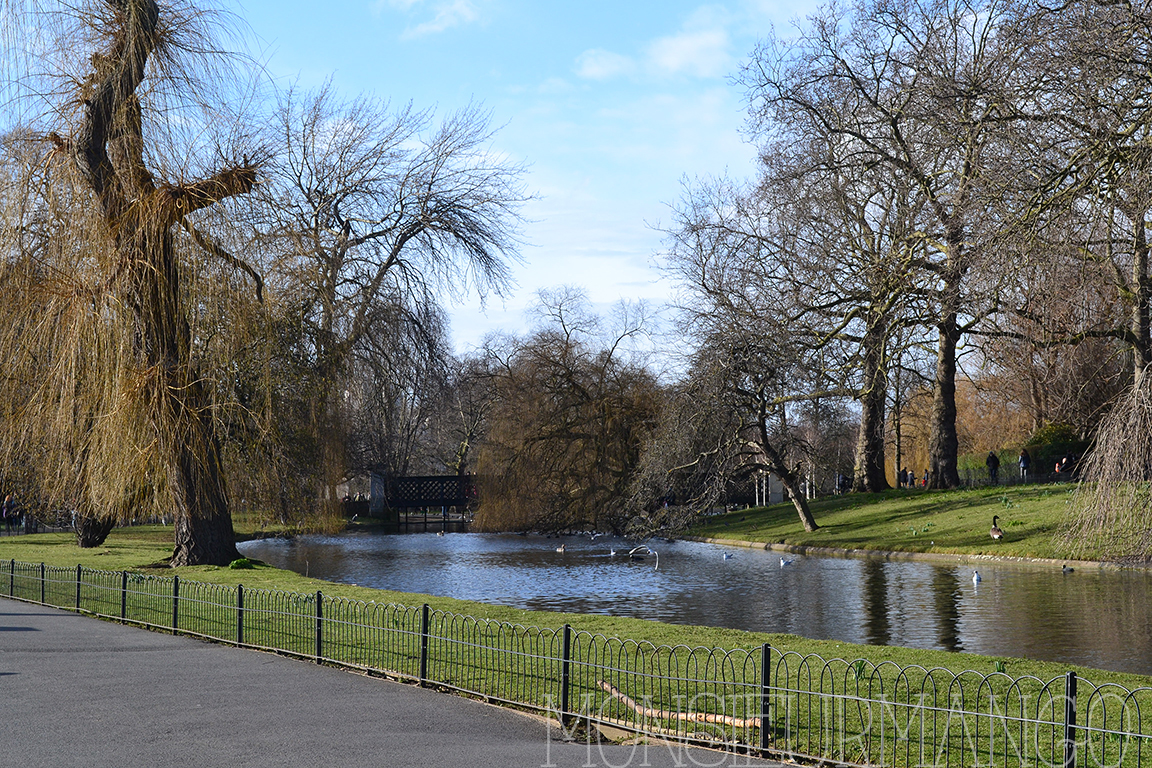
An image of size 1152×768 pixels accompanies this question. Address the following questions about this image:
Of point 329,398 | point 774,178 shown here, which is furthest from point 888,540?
point 329,398

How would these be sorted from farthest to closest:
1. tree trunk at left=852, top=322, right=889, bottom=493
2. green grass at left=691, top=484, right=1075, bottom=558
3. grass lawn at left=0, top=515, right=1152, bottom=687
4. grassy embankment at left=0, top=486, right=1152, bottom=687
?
1. tree trunk at left=852, top=322, right=889, bottom=493
2. green grass at left=691, top=484, right=1075, bottom=558
3. grassy embankment at left=0, top=486, right=1152, bottom=687
4. grass lawn at left=0, top=515, right=1152, bottom=687

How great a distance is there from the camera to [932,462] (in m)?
38.3

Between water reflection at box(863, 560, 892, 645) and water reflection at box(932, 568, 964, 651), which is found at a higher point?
water reflection at box(932, 568, 964, 651)

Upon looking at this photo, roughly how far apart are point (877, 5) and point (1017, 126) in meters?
16.1

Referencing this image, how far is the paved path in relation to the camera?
739 cm

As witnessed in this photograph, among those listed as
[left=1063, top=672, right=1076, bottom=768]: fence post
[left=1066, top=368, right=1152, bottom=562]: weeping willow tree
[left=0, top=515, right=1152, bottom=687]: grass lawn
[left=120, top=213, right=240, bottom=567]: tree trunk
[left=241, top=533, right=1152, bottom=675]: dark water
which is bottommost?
A: [left=241, top=533, right=1152, bottom=675]: dark water

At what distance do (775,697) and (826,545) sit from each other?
80.9ft

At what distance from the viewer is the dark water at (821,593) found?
14656 millimetres

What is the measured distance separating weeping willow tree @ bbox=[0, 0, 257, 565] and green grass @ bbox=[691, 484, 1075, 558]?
18745mm

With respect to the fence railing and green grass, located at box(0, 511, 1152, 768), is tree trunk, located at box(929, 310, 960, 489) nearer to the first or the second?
green grass, located at box(0, 511, 1152, 768)

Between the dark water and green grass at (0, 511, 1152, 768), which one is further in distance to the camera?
the dark water

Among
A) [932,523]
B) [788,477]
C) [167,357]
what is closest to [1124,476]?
[167,357]

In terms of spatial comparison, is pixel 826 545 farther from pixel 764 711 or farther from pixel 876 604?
pixel 764 711

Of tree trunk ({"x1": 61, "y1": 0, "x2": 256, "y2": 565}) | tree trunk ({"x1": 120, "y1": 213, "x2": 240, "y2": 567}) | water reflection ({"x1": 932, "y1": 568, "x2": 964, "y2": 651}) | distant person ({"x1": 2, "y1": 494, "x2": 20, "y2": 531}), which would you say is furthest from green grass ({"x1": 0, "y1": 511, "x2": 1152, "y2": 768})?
distant person ({"x1": 2, "y1": 494, "x2": 20, "y2": 531})
